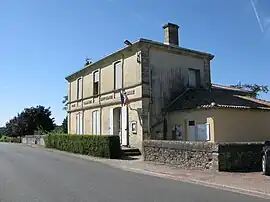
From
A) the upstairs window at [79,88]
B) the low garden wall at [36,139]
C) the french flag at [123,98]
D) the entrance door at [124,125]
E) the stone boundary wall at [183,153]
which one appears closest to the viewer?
the stone boundary wall at [183,153]

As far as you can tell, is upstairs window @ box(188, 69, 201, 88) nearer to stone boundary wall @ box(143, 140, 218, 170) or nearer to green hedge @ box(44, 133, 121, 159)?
green hedge @ box(44, 133, 121, 159)

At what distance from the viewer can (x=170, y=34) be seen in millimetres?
25391

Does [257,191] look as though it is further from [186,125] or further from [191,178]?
[186,125]

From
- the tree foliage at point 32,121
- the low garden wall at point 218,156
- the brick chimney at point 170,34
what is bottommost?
the low garden wall at point 218,156

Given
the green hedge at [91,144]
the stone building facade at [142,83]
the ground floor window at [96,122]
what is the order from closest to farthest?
the green hedge at [91,144] < the stone building facade at [142,83] < the ground floor window at [96,122]

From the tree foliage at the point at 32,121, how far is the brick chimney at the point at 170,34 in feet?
120

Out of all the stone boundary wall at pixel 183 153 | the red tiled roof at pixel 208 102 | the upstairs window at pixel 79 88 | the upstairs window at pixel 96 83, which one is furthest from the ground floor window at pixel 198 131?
the upstairs window at pixel 79 88

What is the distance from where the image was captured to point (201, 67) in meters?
25.1

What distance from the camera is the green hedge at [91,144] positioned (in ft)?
65.4

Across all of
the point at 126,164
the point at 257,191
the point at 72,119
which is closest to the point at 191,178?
the point at 257,191

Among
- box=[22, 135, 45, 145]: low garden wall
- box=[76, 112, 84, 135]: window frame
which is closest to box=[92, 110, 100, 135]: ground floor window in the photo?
box=[76, 112, 84, 135]: window frame

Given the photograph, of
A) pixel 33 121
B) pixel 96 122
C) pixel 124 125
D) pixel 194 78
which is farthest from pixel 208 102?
pixel 33 121

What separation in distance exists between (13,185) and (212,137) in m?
12.2

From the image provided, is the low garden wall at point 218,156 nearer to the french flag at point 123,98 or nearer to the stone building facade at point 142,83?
the stone building facade at point 142,83
